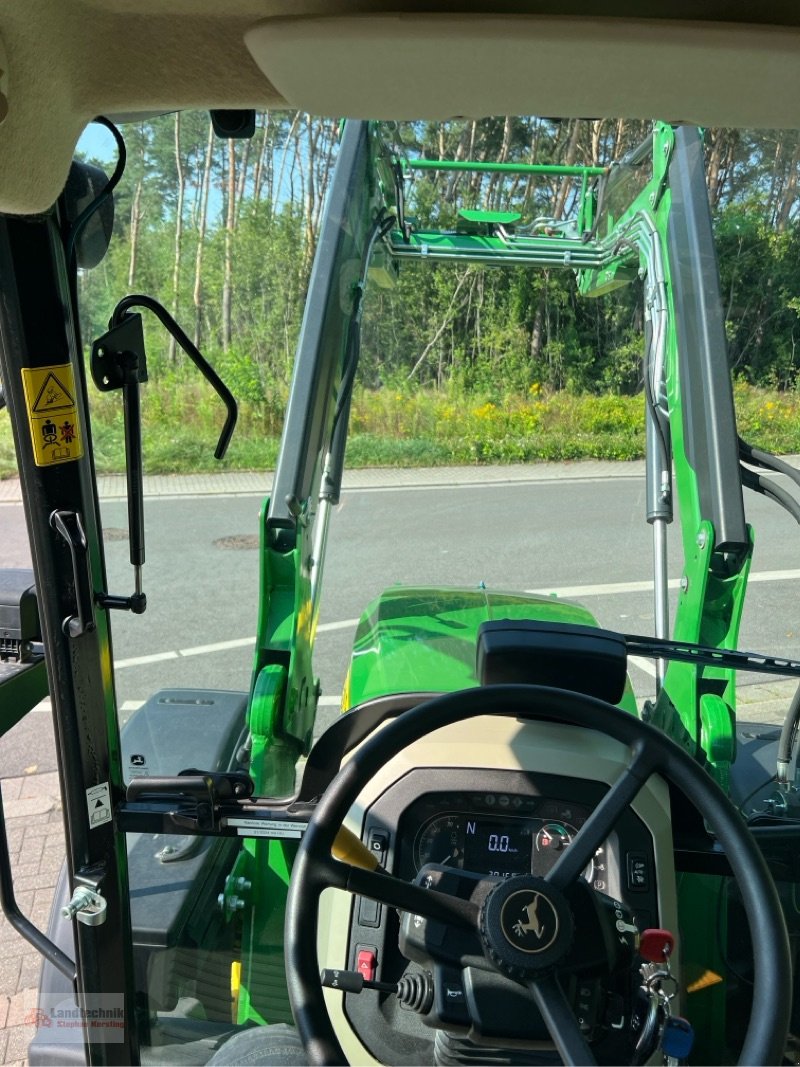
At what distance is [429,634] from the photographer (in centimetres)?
230

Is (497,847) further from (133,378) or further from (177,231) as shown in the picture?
(177,231)

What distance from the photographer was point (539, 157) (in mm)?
1706

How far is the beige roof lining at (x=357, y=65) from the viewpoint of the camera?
0.96 m

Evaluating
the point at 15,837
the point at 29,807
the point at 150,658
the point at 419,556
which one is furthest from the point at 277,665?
the point at 29,807

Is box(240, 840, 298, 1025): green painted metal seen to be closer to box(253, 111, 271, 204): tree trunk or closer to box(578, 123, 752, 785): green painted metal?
box(578, 123, 752, 785): green painted metal

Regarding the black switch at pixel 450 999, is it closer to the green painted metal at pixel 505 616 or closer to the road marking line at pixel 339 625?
the green painted metal at pixel 505 616

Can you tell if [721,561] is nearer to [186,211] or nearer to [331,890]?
[331,890]

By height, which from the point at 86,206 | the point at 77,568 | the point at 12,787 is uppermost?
the point at 86,206

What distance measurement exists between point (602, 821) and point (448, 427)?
33.1 inches

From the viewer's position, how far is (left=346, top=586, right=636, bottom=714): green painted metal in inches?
84.1

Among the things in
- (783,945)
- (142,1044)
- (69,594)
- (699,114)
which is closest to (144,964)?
(142,1044)

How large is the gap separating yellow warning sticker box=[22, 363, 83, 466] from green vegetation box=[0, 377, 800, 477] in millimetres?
65

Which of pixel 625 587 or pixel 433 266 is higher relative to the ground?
pixel 433 266

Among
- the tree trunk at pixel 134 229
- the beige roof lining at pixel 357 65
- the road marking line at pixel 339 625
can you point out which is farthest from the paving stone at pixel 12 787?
the beige roof lining at pixel 357 65
